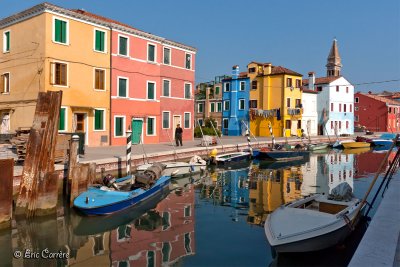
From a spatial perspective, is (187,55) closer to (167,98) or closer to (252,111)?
(167,98)

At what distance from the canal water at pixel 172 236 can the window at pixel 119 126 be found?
39.4 feet

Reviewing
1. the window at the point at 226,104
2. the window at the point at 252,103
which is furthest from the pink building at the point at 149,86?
the window at the point at 252,103

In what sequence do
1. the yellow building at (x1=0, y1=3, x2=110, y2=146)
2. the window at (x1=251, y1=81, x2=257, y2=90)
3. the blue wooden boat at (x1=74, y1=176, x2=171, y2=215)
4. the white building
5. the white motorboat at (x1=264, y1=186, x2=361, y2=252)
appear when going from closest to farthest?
the white motorboat at (x1=264, y1=186, x2=361, y2=252) → the blue wooden boat at (x1=74, y1=176, x2=171, y2=215) → the yellow building at (x1=0, y1=3, x2=110, y2=146) → the window at (x1=251, y1=81, x2=257, y2=90) → the white building

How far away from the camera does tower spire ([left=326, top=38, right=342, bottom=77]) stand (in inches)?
2825

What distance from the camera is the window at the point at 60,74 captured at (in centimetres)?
2214

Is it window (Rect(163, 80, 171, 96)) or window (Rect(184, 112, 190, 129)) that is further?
window (Rect(184, 112, 190, 129))

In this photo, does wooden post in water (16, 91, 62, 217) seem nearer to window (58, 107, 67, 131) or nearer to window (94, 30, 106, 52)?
window (58, 107, 67, 131)

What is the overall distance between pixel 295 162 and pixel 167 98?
11803 millimetres

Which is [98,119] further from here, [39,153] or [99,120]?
[39,153]

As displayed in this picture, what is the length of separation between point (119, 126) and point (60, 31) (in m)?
7.61

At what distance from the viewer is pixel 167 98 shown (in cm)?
3080

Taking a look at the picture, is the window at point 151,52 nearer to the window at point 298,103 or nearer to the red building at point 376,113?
the window at point 298,103

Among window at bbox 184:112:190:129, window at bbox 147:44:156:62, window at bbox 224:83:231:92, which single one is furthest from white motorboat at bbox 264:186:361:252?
window at bbox 224:83:231:92

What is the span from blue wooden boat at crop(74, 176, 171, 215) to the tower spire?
67.4 m
